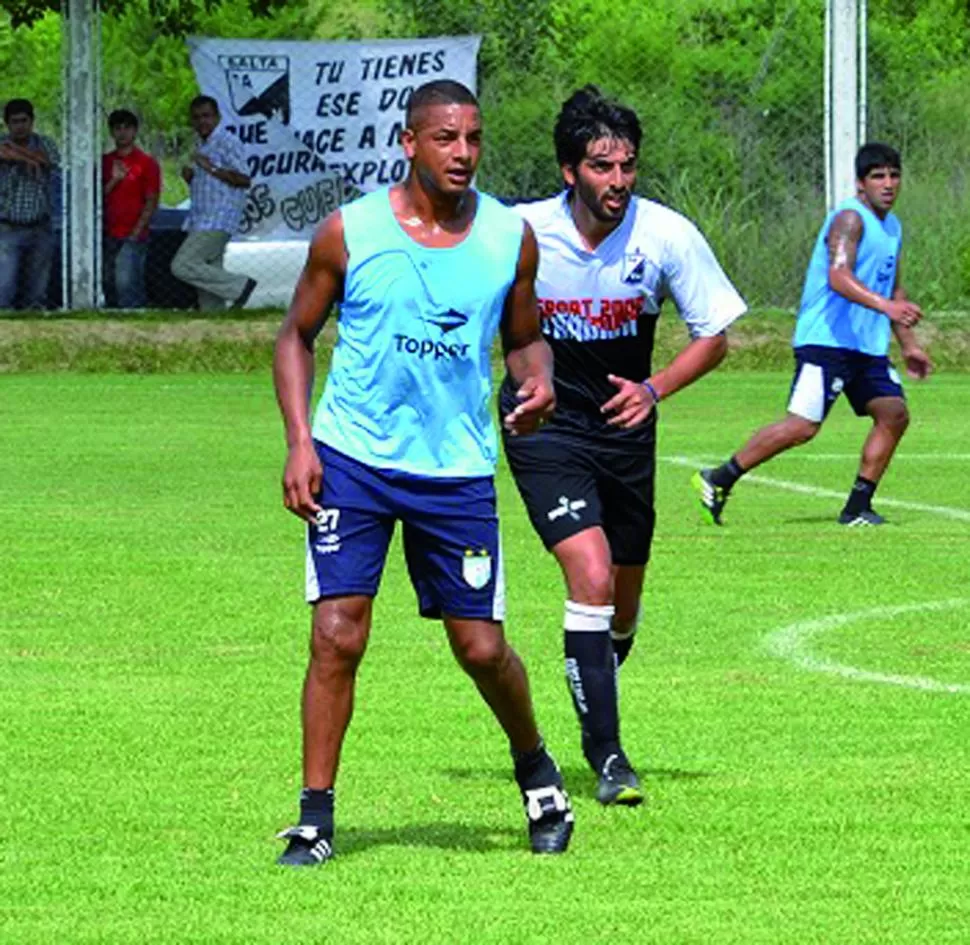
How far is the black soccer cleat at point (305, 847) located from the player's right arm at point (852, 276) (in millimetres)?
9538

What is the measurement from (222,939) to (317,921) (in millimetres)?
291

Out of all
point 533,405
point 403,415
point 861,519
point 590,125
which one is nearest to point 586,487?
point 590,125

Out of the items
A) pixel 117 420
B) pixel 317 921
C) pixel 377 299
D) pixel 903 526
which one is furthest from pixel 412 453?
pixel 117 420

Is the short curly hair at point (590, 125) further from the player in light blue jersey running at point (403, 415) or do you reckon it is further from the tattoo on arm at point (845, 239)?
the tattoo on arm at point (845, 239)

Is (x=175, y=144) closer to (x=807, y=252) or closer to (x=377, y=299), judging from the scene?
(x=807, y=252)

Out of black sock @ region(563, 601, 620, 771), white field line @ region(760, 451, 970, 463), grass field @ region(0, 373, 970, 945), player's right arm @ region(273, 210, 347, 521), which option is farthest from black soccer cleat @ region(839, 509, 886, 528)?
player's right arm @ region(273, 210, 347, 521)

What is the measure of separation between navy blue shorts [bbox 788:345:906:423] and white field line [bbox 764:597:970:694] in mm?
4247

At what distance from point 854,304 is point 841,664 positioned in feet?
20.3

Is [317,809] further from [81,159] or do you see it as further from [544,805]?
[81,159]

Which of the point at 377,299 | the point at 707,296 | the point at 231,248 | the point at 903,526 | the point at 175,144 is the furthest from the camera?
the point at 175,144

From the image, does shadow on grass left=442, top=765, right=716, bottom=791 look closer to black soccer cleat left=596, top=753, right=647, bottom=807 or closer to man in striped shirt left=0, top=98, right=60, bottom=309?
black soccer cleat left=596, top=753, right=647, bottom=807

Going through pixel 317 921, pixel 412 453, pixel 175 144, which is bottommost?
pixel 175 144

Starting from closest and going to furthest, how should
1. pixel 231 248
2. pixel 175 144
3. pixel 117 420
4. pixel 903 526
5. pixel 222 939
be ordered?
pixel 222 939 → pixel 903 526 → pixel 117 420 → pixel 231 248 → pixel 175 144

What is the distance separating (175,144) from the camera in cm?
4100
